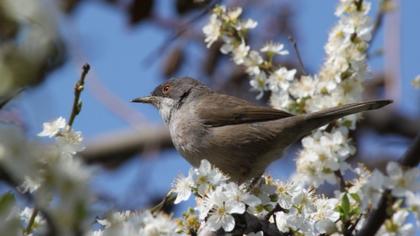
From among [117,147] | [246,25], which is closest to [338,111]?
[246,25]

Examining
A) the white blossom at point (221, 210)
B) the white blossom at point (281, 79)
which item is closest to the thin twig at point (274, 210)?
the white blossom at point (221, 210)

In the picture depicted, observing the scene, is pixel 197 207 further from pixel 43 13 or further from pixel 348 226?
pixel 43 13

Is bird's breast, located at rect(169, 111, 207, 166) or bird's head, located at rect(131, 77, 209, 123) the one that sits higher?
bird's head, located at rect(131, 77, 209, 123)

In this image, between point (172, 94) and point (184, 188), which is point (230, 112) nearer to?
point (172, 94)

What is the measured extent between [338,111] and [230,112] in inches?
47.9

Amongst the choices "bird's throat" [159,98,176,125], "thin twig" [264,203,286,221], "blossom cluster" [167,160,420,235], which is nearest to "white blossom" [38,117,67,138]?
"blossom cluster" [167,160,420,235]

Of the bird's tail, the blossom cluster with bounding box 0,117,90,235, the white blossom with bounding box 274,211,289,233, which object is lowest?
the blossom cluster with bounding box 0,117,90,235

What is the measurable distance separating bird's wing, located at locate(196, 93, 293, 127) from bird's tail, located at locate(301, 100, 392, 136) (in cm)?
51

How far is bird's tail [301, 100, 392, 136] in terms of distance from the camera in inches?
179

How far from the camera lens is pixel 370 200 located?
2.07 meters

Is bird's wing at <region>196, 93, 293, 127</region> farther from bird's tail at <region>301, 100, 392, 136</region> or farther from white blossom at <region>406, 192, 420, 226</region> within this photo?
white blossom at <region>406, 192, 420, 226</region>

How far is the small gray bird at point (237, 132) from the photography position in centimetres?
509

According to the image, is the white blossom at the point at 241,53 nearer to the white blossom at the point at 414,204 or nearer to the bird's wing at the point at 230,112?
the bird's wing at the point at 230,112

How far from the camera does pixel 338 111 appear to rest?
4590 millimetres
